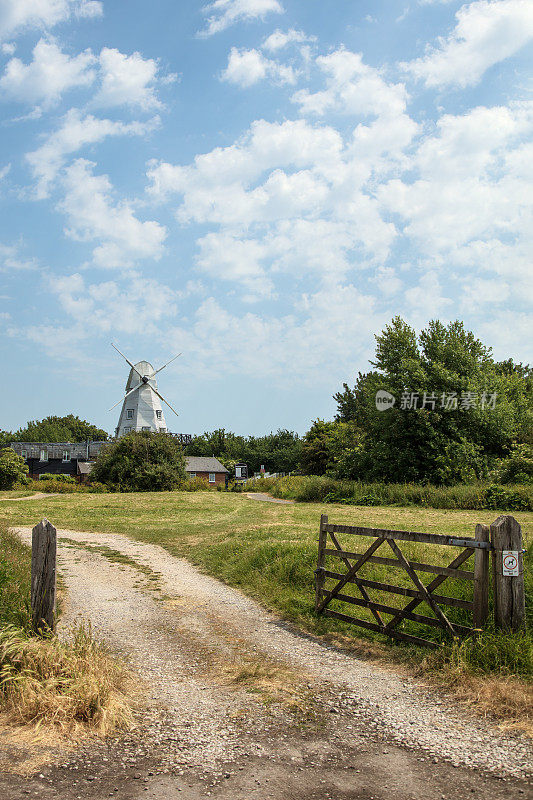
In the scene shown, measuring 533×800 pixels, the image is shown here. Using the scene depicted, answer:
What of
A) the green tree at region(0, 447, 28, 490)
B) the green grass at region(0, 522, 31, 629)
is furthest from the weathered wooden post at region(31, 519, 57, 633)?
the green tree at region(0, 447, 28, 490)

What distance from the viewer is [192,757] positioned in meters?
A: 4.69

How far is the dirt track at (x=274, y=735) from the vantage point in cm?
425

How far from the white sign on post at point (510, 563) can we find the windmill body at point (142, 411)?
6410 cm

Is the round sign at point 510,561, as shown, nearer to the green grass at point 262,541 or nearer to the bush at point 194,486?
the green grass at point 262,541

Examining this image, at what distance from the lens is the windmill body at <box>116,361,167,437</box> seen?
69.9 metres

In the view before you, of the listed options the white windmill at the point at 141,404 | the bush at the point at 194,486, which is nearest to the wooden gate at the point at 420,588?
the bush at the point at 194,486

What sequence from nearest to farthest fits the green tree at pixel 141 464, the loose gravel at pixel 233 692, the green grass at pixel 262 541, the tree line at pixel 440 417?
the loose gravel at pixel 233 692 → the green grass at pixel 262 541 → the tree line at pixel 440 417 → the green tree at pixel 141 464

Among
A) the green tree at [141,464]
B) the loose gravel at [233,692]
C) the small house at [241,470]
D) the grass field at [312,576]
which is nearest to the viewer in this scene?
the loose gravel at [233,692]

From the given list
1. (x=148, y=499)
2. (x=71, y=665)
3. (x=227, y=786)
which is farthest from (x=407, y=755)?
(x=148, y=499)

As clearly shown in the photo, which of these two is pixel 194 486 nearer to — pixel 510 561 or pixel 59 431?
pixel 510 561

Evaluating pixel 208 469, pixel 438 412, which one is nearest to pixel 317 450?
pixel 208 469

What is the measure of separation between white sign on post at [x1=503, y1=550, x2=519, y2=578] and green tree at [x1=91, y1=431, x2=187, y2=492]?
143 ft

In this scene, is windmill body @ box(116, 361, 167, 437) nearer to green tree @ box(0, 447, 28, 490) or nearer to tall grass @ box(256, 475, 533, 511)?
green tree @ box(0, 447, 28, 490)

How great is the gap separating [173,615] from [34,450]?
3000 inches
